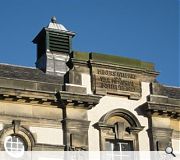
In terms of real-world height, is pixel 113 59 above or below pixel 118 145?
Answer: above

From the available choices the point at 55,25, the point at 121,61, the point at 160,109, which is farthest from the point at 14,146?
the point at 55,25

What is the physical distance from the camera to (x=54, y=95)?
74.6 ft

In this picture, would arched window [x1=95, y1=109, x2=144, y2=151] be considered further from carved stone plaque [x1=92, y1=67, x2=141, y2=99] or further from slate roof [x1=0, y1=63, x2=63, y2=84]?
slate roof [x1=0, y1=63, x2=63, y2=84]

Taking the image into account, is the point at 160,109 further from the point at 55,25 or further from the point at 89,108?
the point at 55,25

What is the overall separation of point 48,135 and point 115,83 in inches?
148

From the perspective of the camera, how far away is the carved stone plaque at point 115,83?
23844 mm

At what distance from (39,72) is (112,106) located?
158 inches

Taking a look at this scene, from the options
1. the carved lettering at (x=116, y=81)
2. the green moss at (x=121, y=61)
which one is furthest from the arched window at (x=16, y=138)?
the green moss at (x=121, y=61)

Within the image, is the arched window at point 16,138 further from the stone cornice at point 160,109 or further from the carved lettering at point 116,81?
the stone cornice at point 160,109

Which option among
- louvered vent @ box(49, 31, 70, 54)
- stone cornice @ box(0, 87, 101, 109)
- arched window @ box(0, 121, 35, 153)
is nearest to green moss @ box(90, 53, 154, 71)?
stone cornice @ box(0, 87, 101, 109)

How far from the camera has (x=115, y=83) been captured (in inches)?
954

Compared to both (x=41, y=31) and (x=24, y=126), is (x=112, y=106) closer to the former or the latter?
(x=24, y=126)

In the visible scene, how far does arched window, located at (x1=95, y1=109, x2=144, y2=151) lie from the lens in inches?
919

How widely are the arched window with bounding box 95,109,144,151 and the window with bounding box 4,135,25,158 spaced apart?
3.12m
